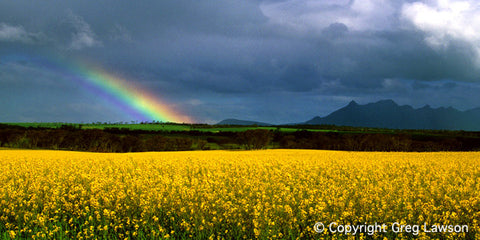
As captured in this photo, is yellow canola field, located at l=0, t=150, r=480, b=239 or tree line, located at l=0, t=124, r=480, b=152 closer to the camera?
yellow canola field, located at l=0, t=150, r=480, b=239

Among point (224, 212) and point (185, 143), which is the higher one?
point (224, 212)

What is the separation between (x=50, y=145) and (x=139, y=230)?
59514 mm

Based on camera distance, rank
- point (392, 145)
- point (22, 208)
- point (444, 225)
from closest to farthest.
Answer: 1. point (444, 225)
2. point (22, 208)
3. point (392, 145)

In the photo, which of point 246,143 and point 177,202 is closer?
point 177,202

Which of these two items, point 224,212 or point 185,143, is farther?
point 185,143

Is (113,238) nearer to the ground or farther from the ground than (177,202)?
nearer to the ground

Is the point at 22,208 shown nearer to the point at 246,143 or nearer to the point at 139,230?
the point at 139,230

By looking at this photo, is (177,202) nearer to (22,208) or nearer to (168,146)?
(22,208)

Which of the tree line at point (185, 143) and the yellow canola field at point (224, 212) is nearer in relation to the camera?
the yellow canola field at point (224, 212)

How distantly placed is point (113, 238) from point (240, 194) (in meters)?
3.31

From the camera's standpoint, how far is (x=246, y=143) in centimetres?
5800

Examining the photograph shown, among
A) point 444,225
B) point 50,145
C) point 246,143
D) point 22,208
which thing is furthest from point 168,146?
point 444,225

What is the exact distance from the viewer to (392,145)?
56562 millimetres

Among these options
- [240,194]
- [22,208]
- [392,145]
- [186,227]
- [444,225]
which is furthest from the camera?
[392,145]
